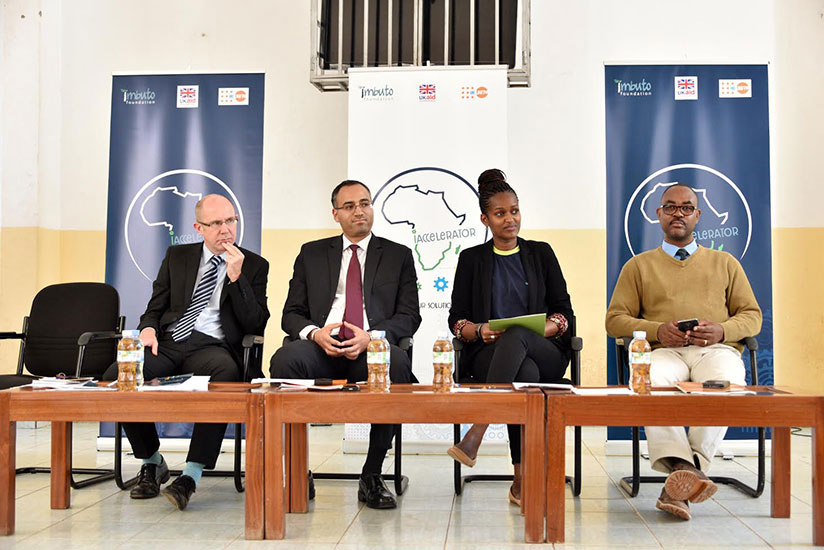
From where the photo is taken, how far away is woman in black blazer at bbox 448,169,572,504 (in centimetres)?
345

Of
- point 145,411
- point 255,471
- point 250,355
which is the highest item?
point 250,355

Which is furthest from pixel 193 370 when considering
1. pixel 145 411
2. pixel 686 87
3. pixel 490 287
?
pixel 686 87

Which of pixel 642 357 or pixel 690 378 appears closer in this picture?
pixel 642 357

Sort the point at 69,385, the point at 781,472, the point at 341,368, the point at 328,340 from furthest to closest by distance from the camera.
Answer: the point at 341,368 → the point at 328,340 → the point at 781,472 → the point at 69,385

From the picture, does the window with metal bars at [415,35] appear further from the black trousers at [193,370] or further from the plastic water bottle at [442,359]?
the plastic water bottle at [442,359]

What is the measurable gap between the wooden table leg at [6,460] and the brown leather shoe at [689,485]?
7.09ft

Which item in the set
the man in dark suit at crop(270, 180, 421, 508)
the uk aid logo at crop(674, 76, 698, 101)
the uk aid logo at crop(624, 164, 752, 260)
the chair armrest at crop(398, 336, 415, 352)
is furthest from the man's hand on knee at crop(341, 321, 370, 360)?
the uk aid logo at crop(674, 76, 698, 101)

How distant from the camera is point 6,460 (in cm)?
272

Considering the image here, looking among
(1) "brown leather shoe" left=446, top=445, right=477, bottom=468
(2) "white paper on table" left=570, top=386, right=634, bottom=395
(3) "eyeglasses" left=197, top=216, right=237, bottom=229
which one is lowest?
(1) "brown leather shoe" left=446, top=445, right=477, bottom=468

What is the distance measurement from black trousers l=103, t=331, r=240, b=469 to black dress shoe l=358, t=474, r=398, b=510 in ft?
1.89

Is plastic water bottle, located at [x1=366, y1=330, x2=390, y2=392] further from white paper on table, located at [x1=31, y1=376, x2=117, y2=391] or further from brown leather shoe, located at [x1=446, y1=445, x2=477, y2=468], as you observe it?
white paper on table, located at [x1=31, y1=376, x2=117, y2=391]

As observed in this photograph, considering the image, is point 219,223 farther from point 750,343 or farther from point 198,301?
point 750,343

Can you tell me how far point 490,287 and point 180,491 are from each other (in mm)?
1477

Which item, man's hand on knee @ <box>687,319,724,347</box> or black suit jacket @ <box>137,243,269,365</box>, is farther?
black suit jacket @ <box>137,243,269,365</box>
